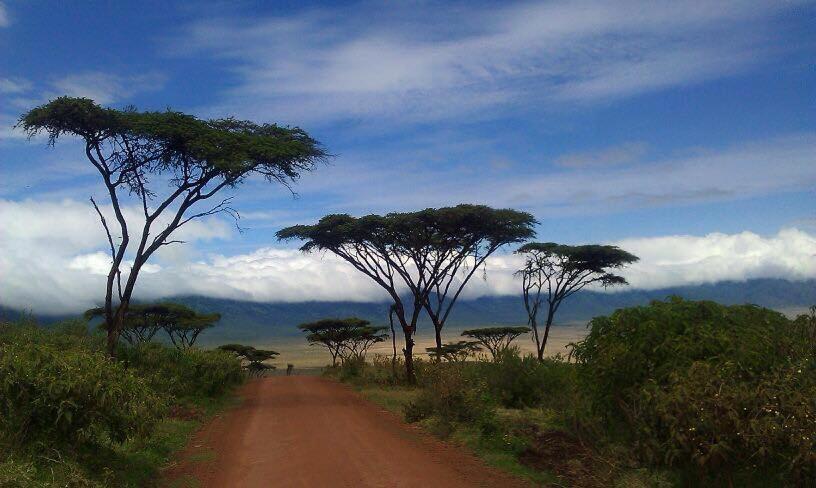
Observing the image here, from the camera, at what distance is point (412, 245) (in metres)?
29.9

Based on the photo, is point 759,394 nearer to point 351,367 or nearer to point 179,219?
point 179,219

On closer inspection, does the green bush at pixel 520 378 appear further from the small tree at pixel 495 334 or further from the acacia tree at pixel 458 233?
the small tree at pixel 495 334

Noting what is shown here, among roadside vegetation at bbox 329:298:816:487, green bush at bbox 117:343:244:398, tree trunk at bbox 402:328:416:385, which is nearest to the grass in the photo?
green bush at bbox 117:343:244:398

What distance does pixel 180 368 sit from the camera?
904 inches

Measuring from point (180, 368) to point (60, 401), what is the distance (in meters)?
14.2

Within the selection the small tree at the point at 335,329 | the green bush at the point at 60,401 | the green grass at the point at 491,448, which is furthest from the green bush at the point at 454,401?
the small tree at the point at 335,329

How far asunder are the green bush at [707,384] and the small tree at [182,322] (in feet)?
130

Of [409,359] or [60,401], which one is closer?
[60,401]

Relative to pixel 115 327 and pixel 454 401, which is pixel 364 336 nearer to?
pixel 115 327

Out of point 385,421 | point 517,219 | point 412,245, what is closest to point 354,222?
point 412,245

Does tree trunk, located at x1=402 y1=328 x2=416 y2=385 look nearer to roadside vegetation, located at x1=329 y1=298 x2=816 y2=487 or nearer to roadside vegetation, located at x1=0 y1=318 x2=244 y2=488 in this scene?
roadside vegetation, located at x1=329 y1=298 x2=816 y2=487

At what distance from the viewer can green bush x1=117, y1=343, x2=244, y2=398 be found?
21.1 m

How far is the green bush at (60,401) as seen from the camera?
918cm

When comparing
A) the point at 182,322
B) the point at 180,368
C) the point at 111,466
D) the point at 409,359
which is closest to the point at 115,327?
the point at 180,368
